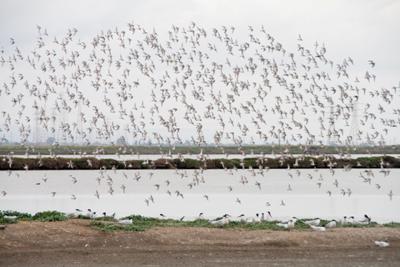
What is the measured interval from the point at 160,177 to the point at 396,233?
37908 millimetres

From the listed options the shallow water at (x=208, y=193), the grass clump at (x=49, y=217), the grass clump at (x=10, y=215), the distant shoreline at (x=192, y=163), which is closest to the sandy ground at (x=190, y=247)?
the grass clump at (x=10, y=215)

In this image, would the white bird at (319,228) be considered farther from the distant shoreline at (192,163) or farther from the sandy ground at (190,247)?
the distant shoreline at (192,163)

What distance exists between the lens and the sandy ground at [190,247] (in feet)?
64.2

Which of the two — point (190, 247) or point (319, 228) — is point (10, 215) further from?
point (319, 228)

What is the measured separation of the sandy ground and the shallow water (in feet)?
19.3

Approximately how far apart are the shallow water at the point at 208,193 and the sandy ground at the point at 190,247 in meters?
5.89

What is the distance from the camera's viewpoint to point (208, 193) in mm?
44062

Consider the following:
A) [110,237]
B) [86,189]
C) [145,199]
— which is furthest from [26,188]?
[110,237]

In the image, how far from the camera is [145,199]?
129 feet

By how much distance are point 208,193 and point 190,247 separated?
75.1ft

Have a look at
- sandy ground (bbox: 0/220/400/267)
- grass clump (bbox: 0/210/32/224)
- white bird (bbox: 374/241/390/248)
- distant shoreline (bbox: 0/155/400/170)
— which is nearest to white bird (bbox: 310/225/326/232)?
sandy ground (bbox: 0/220/400/267)

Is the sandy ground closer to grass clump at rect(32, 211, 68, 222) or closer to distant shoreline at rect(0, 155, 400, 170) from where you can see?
grass clump at rect(32, 211, 68, 222)

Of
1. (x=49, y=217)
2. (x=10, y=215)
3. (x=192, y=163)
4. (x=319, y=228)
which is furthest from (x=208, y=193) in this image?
(x=192, y=163)

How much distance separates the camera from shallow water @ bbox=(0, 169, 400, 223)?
32688 millimetres
